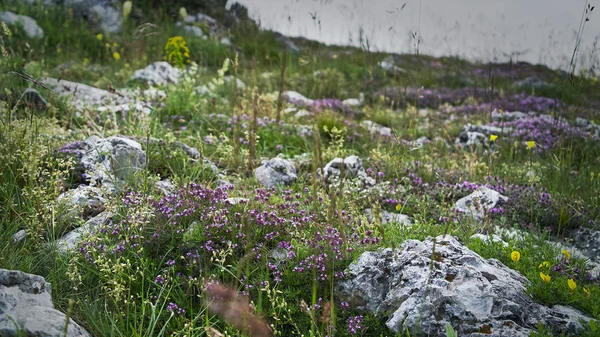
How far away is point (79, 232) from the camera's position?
345 centimetres

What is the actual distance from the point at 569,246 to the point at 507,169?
190cm

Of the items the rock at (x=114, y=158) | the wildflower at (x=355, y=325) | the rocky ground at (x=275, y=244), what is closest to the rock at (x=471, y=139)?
the rocky ground at (x=275, y=244)

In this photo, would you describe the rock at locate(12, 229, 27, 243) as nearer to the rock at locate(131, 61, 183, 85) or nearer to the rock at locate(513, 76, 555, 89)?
the rock at locate(131, 61, 183, 85)

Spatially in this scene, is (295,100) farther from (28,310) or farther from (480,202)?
(28,310)

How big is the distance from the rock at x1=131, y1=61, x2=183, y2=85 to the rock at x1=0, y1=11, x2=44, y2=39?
5.20 meters

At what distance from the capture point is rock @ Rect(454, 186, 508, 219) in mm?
4418

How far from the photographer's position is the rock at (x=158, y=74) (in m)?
9.57

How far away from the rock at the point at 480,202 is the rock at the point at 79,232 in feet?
9.99

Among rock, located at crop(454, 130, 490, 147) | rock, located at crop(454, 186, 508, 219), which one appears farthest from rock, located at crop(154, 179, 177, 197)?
rock, located at crop(454, 130, 490, 147)

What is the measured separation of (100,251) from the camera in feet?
10.4

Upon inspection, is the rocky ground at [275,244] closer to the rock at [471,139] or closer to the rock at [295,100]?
the rock at [471,139]

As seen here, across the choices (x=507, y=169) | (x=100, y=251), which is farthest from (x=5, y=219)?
(x=507, y=169)

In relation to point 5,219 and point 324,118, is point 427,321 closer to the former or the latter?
point 5,219

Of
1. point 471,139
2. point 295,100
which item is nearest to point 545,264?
point 471,139
